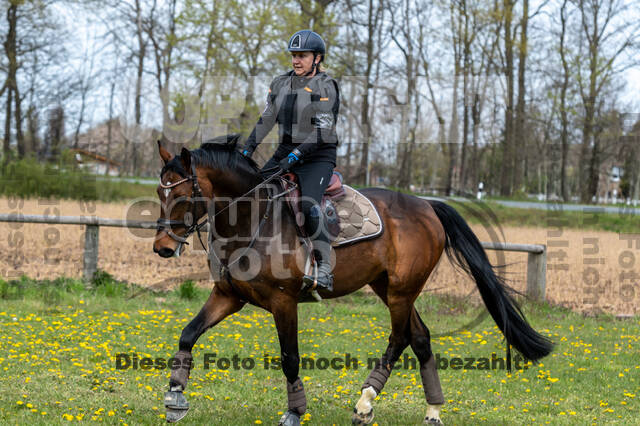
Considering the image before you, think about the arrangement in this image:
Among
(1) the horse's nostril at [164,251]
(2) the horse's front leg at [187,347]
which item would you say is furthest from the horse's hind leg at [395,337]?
(1) the horse's nostril at [164,251]

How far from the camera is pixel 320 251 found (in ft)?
15.0

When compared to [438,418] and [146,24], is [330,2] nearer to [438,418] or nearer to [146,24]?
[146,24]

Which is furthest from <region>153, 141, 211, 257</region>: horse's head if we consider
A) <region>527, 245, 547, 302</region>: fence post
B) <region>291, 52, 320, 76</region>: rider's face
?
<region>527, 245, 547, 302</region>: fence post

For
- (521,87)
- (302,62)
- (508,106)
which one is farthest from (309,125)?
(521,87)

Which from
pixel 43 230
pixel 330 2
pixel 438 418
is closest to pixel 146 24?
pixel 330 2

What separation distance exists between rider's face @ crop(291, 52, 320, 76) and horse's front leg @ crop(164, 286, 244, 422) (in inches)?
72.6

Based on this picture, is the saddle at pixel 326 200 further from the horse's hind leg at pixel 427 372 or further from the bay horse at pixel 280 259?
the horse's hind leg at pixel 427 372

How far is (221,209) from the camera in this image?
4.41m

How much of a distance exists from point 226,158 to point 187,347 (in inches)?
57.1

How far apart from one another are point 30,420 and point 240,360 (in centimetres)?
249

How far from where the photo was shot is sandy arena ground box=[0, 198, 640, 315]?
1009 cm

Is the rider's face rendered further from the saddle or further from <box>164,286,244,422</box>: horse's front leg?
<box>164,286,244,422</box>: horse's front leg

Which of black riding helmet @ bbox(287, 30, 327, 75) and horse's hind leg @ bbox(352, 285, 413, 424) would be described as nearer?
black riding helmet @ bbox(287, 30, 327, 75)

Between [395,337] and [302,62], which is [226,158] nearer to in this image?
[302,62]
